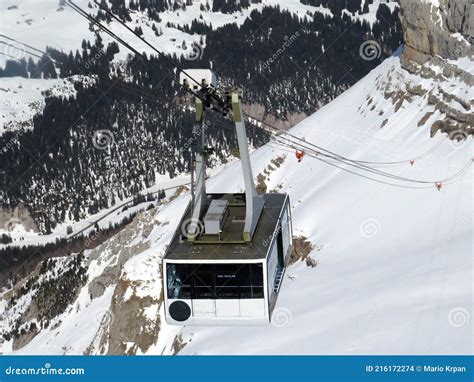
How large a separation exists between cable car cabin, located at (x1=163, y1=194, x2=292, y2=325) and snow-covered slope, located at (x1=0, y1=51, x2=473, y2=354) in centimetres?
1624

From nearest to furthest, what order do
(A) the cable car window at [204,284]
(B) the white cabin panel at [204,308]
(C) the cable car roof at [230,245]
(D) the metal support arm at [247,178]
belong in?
(D) the metal support arm at [247,178], (C) the cable car roof at [230,245], (A) the cable car window at [204,284], (B) the white cabin panel at [204,308]

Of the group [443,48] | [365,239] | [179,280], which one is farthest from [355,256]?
[179,280]

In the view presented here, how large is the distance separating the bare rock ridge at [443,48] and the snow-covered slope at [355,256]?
970 mm

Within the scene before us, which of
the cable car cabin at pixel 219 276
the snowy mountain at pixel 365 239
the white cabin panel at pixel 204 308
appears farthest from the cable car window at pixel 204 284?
the snowy mountain at pixel 365 239

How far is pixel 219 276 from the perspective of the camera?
24.8 meters

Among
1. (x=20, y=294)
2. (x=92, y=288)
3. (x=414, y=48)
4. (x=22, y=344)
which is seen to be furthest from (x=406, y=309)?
(x=20, y=294)

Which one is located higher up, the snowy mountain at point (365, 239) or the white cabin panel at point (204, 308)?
the white cabin panel at point (204, 308)

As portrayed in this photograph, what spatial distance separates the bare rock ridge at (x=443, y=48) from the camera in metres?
65.8

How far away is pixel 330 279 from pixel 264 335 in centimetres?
883

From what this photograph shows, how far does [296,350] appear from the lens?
45.4 meters

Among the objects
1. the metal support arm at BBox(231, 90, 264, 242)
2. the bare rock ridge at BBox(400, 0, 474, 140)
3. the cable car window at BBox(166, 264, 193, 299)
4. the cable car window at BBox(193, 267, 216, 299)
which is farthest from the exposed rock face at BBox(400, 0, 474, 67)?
the cable car window at BBox(166, 264, 193, 299)

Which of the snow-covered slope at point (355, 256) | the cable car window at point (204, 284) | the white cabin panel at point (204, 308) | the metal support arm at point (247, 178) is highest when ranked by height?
the metal support arm at point (247, 178)

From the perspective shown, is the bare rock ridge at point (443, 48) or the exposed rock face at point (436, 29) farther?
the exposed rock face at point (436, 29)

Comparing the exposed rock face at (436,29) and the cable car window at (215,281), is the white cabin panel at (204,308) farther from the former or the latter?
the exposed rock face at (436,29)
